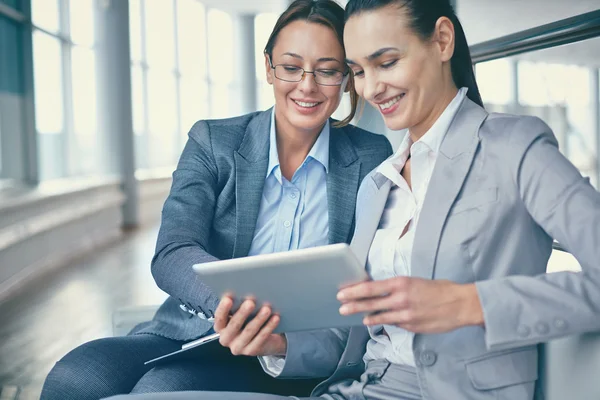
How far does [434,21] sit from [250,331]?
667mm

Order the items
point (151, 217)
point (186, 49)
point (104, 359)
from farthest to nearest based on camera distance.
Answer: point (186, 49) < point (151, 217) < point (104, 359)

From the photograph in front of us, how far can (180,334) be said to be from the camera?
182cm

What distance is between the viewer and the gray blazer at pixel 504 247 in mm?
1044

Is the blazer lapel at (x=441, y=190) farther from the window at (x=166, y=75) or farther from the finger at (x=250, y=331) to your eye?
the window at (x=166, y=75)

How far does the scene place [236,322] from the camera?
4.08 ft

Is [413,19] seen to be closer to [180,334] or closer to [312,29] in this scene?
[312,29]

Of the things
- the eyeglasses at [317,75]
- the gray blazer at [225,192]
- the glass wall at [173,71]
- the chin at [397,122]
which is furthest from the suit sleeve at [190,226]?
the glass wall at [173,71]

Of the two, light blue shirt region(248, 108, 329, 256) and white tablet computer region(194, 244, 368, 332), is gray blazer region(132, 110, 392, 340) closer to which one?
light blue shirt region(248, 108, 329, 256)

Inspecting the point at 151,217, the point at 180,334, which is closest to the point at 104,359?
the point at 180,334

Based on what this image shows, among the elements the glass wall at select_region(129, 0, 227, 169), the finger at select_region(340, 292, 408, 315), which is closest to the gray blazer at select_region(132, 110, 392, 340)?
the finger at select_region(340, 292, 408, 315)

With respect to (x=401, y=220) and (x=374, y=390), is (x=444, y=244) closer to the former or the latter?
(x=401, y=220)

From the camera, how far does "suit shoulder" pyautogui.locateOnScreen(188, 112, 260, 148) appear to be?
72.2 inches

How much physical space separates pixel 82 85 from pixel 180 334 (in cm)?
775

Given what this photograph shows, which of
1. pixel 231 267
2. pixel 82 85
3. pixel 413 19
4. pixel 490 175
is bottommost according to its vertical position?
pixel 231 267
